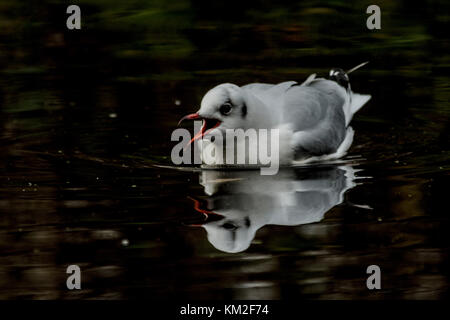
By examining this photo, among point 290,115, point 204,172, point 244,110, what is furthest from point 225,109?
point 290,115

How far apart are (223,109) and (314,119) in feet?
3.22

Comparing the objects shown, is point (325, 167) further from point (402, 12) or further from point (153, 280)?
point (402, 12)

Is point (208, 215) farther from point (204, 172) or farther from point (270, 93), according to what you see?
point (270, 93)

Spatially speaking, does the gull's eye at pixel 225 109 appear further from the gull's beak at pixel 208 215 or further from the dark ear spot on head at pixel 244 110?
the gull's beak at pixel 208 215

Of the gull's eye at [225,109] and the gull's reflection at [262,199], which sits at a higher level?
the gull's eye at [225,109]

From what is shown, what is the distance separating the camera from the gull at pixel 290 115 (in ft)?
26.3

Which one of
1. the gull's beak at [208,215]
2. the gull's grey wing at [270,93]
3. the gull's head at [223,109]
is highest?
the gull's grey wing at [270,93]

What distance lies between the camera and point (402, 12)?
522 inches

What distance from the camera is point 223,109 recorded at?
26.3ft

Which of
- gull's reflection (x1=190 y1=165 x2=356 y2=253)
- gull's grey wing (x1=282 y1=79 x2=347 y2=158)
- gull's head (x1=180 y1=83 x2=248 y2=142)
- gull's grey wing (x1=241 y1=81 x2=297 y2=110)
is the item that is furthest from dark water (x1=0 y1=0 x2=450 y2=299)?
gull's grey wing (x1=241 y1=81 x2=297 y2=110)

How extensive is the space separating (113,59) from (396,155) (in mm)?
4573

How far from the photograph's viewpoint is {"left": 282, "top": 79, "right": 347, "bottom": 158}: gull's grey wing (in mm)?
8375

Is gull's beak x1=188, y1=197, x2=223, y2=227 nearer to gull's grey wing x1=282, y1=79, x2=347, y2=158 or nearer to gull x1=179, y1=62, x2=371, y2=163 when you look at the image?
gull x1=179, y1=62, x2=371, y2=163

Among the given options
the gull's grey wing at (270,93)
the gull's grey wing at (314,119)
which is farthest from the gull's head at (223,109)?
the gull's grey wing at (314,119)
